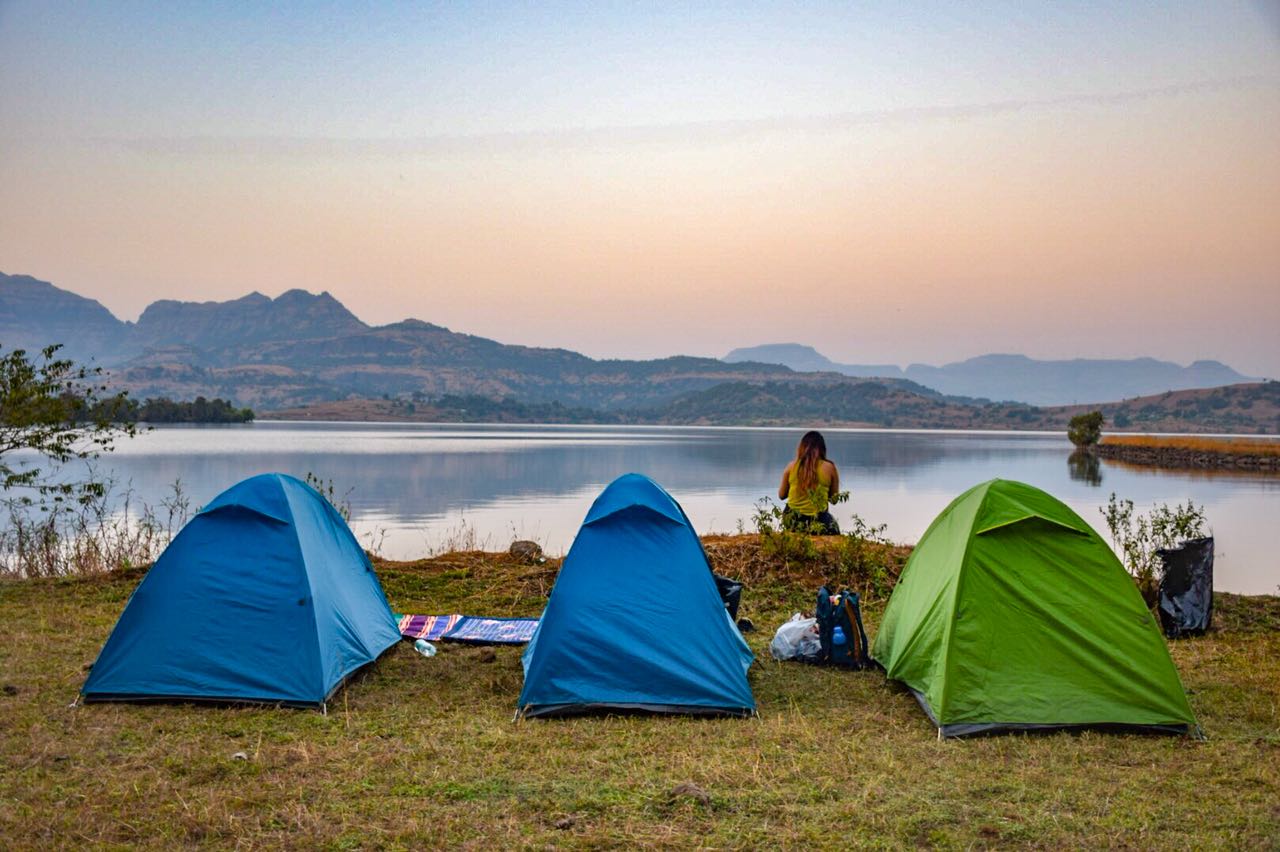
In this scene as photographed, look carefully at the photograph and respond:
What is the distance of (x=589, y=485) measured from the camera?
40281mm

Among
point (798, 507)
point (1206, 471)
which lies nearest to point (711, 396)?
point (1206, 471)

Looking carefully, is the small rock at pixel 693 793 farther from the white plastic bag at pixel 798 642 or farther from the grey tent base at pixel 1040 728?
the white plastic bag at pixel 798 642

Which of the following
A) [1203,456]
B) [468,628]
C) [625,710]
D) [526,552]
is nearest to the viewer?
[625,710]

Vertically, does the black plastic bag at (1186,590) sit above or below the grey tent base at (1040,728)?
above

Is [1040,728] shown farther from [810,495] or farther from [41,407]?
[41,407]

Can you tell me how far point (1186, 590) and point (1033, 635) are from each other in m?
4.37

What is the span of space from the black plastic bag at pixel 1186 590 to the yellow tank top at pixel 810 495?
A: 411 cm

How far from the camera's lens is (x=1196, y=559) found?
977cm

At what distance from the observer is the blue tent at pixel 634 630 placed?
22.9ft

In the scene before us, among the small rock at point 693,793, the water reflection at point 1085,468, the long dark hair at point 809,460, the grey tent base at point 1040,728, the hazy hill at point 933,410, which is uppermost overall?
the hazy hill at point 933,410

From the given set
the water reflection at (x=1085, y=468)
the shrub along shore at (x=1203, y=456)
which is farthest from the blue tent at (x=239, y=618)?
the shrub along shore at (x=1203, y=456)

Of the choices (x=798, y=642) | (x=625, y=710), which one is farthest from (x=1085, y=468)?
(x=625, y=710)

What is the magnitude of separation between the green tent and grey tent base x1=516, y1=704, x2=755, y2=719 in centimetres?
155

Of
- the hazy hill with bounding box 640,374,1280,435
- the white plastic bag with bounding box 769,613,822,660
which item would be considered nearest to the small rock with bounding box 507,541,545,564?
the white plastic bag with bounding box 769,613,822,660
